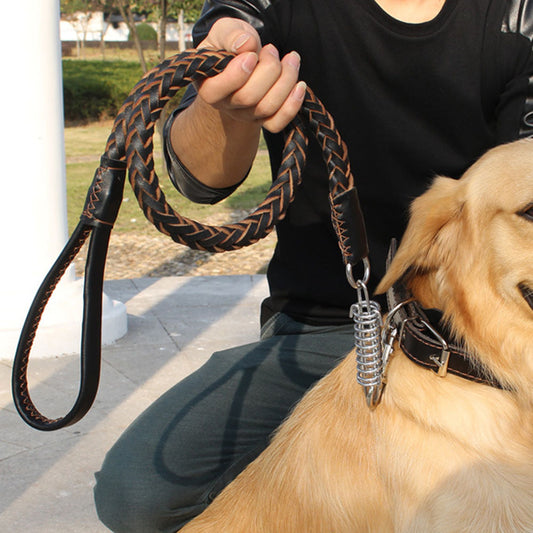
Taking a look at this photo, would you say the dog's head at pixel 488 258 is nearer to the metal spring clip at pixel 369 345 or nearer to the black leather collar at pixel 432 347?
the black leather collar at pixel 432 347

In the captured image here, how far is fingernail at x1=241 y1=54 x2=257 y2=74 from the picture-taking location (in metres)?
1.63

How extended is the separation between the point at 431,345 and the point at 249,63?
0.88 meters

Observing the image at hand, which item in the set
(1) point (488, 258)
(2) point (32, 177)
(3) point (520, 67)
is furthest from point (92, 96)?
(1) point (488, 258)

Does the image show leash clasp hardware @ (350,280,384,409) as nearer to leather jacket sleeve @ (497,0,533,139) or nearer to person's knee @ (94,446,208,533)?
person's knee @ (94,446,208,533)

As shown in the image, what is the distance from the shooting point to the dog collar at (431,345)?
1941 mm

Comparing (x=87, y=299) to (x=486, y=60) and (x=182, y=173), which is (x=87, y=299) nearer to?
(x=182, y=173)

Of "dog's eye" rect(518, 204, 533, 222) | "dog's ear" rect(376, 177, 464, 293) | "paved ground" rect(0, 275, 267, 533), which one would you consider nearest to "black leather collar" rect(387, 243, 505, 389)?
"dog's ear" rect(376, 177, 464, 293)

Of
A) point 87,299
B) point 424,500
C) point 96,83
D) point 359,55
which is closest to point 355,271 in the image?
point 359,55

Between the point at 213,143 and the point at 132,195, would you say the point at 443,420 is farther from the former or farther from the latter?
the point at 132,195

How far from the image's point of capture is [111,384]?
4160 mm

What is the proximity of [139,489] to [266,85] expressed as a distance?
138cm

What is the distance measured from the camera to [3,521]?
2.94 meters

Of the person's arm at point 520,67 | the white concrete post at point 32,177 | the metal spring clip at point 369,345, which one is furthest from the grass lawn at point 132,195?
the metal spring clip at point 369,345

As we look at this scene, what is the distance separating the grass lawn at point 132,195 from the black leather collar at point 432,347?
20.6 feet
